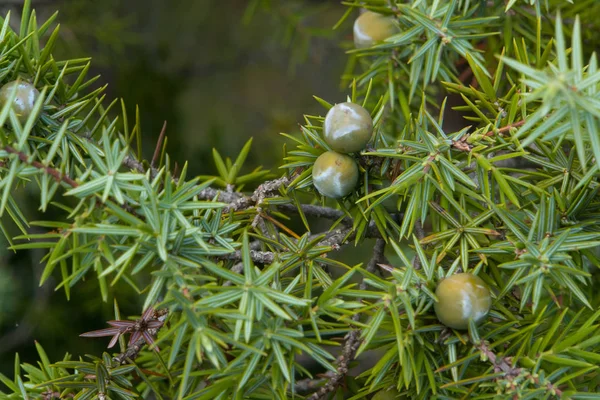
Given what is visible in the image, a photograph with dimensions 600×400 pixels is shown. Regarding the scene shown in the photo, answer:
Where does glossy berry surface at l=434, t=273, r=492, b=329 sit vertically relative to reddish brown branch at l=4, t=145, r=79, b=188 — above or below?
below

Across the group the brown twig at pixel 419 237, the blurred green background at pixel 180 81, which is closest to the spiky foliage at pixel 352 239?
the brown twig at pixel 419 237

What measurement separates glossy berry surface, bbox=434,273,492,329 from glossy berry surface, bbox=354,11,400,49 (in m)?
0.40

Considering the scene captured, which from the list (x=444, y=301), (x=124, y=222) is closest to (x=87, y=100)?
(x=124, y=222)

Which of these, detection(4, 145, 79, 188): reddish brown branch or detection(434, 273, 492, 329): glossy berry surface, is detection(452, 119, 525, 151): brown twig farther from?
detection(4, 145, 79, 188): reddish brown branch

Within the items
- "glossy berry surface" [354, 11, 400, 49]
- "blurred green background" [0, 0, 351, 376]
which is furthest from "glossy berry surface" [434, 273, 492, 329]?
"blurred green background" [0, 0, 351, 376]

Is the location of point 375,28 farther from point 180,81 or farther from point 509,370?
point 180,81

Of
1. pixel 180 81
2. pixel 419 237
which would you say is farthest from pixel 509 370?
pixel 180 81

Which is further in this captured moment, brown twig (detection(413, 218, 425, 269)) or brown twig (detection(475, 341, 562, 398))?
brown twig (detection(413, 218, 425, 269))

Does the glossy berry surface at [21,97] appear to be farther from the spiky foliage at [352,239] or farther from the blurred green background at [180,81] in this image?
the blurred green background at [180,81]

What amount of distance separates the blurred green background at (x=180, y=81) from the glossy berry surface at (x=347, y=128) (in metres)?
→ 0.59

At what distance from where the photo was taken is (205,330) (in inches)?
15.7

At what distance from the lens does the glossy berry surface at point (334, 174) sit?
521 millimetres

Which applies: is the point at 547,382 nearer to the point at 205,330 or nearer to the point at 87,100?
the point at 205,330

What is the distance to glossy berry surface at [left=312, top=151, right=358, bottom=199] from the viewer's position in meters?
0.52
